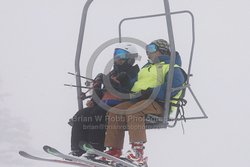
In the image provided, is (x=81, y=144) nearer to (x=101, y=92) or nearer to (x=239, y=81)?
(x=101, y=92)

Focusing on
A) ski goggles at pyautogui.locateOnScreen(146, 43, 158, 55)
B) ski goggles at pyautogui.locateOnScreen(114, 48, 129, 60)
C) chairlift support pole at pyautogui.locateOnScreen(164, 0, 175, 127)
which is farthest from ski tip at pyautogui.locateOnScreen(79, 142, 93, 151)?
ski goggles at pyautogui.locateOnScreen(146, 43, 158, 55)

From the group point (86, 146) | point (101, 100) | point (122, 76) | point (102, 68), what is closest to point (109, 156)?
point (86, 146)

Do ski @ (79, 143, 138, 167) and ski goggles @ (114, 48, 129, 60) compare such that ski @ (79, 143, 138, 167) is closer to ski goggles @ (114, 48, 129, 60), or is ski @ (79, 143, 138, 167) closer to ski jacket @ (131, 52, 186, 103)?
ski jacket @ (131, 52, 186, 103)

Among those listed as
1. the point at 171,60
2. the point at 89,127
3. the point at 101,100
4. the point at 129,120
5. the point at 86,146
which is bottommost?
the point at 86,146

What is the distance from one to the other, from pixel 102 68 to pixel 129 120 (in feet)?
68.0

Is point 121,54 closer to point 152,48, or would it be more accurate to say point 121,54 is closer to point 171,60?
Result: point 152,48

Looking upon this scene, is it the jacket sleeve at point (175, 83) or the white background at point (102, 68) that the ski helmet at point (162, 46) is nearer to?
the jacket sleeve at point (175, 83)

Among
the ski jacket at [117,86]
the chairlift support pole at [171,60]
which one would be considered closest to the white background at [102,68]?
the ski jacket at [117,86]

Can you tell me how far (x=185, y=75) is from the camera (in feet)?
19.1

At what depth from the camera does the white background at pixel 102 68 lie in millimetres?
20062

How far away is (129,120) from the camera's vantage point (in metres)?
5.51

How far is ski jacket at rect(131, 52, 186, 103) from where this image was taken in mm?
5645

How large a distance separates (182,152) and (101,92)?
13.8 meters

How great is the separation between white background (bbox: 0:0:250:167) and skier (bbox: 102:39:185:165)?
39.1 ft
